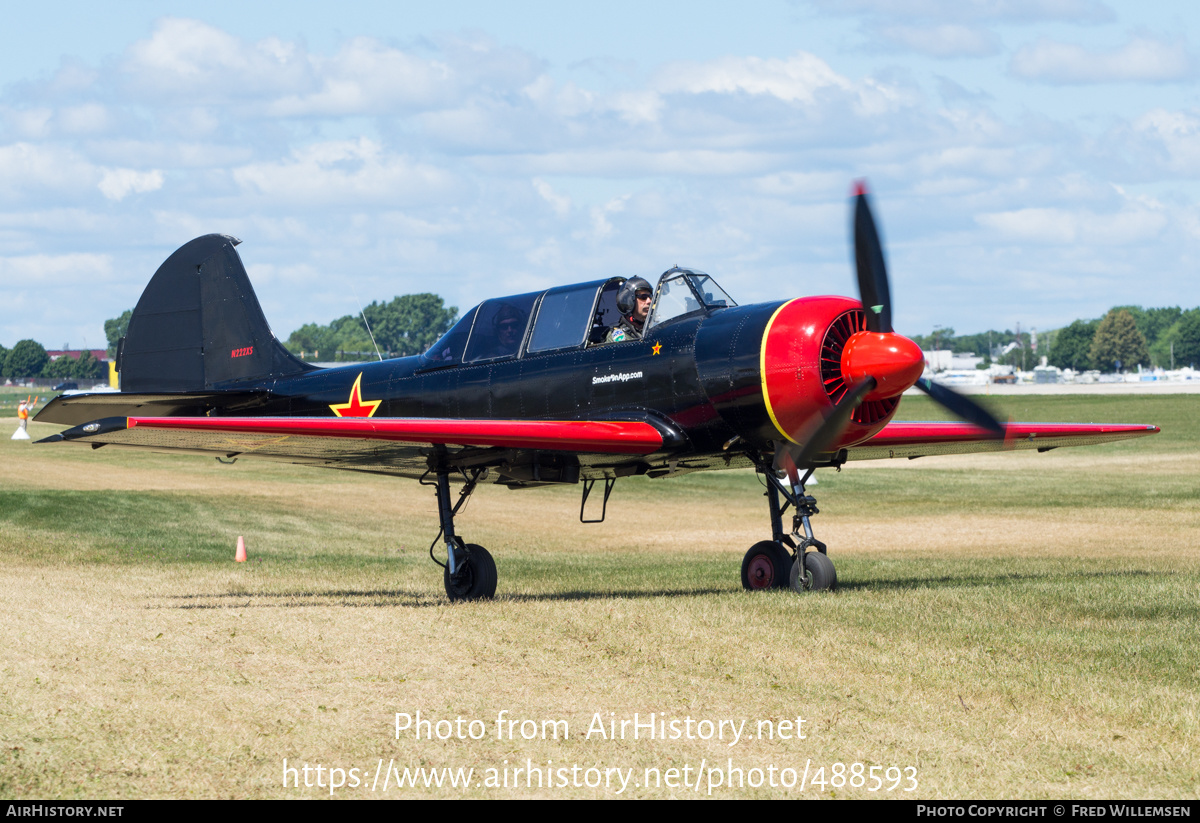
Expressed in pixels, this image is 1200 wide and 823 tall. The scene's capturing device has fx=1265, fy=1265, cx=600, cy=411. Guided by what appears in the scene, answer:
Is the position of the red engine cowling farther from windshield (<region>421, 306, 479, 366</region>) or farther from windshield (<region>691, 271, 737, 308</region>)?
windshield (<region>421, 306, 479, 366</region>)

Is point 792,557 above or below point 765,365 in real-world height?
below

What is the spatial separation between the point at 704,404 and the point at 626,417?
853mm

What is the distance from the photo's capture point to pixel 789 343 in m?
11.4

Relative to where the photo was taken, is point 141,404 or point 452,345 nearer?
point 452,345

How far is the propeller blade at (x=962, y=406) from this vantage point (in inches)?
463

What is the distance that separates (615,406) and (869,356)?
2682mm

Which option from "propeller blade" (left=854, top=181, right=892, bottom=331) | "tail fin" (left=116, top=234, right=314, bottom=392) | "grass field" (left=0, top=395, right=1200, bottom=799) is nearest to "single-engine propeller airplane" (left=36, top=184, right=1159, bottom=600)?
"propeller blade" (left=854, top=181, right=892, bottom=331)

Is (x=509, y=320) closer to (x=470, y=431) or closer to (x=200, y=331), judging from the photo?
(x=470, y=431)

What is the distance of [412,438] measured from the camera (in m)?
11.6

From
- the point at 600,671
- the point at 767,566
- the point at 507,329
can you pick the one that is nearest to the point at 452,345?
the point at 507,329

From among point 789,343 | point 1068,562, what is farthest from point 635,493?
point 789,343

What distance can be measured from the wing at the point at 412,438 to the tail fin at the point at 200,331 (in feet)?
13.0

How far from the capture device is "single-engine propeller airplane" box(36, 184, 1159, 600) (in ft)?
37.1
